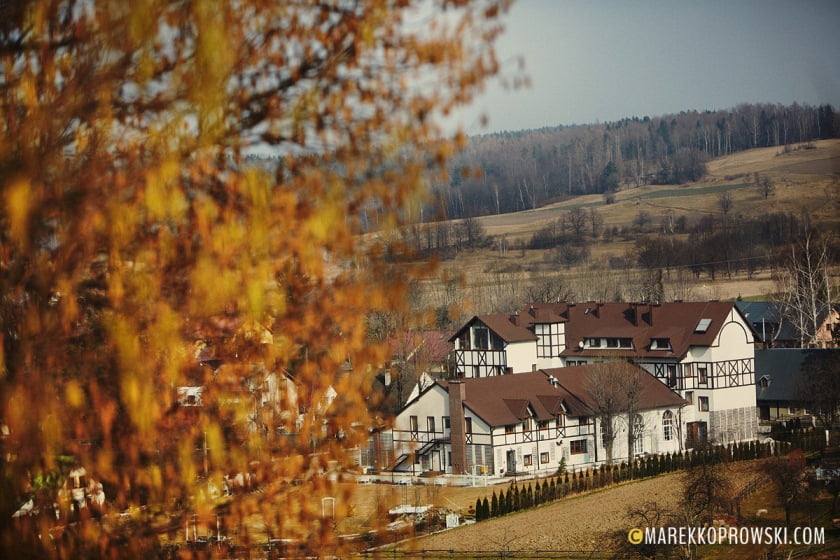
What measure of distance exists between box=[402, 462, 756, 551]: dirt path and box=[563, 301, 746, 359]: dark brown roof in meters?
12.9

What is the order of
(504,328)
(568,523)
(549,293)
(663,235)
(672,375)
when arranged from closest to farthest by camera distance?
(568,523) → (672,375) → (504,328) → (549,293) → (663,235)

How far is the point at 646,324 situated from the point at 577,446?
11.4 metres

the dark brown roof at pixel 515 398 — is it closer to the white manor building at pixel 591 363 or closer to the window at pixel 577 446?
the white manor building at pixel 591 363

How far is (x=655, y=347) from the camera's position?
150ft

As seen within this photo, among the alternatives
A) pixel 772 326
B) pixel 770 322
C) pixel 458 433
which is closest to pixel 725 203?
pixel 770 322

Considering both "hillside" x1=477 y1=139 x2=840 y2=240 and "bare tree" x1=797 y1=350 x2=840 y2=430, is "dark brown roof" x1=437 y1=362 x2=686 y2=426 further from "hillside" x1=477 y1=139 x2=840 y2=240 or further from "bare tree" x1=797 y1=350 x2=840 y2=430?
"hillside" x1=477 y1=139 x2=840 y2=240

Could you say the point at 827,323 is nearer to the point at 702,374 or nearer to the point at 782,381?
the point at 782,381

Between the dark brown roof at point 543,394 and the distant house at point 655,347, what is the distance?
7.28 feet

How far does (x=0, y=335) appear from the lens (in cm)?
418

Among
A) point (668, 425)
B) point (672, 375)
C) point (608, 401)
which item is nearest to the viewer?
point (608, 401)

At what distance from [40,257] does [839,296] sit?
69.9m

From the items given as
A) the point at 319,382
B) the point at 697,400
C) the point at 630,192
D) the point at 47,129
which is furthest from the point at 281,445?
the point at 630,192

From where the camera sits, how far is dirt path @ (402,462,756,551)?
24.4m

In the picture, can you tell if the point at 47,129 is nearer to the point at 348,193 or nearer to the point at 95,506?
the point at 348,193
